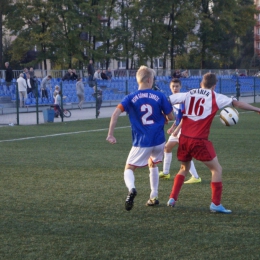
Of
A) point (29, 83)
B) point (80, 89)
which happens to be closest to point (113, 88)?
point (80, 89)

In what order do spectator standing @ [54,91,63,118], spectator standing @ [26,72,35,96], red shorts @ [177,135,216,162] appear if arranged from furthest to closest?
1. spectator standing @ [26,72,35,96]
2. spectator standing @ [54,91,63,118]
3. red shorts @ [177,135,216,162]

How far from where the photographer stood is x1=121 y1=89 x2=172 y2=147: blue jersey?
6.90 m

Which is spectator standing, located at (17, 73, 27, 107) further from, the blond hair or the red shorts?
the red shorts

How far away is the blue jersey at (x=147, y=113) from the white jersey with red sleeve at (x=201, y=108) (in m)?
0.25

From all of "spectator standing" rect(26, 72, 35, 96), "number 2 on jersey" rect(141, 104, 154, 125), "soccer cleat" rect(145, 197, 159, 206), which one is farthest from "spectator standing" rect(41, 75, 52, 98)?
"number 2 on jersey" rect(141, 104, 154, 125)

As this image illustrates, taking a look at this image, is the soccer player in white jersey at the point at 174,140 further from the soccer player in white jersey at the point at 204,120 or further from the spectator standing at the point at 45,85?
the spectator standing at the point at 45,85

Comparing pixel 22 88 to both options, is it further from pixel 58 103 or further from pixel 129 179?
pixel 129 179

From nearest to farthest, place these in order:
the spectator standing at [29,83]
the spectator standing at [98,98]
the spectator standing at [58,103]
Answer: the spectator standing at [58,103]
the spectator standing at [98,98]
the spectator standing at [29,83]

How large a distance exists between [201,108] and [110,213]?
1578mm

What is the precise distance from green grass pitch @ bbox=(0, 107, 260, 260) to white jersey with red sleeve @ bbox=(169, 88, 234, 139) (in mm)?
941

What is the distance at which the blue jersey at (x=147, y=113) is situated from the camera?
690cm

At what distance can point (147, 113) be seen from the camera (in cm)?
692

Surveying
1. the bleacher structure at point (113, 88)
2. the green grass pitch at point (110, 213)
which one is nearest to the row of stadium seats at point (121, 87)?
the bleacher structure at point (113, 88)

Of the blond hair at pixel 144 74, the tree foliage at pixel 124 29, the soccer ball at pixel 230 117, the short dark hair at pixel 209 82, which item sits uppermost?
the tree foliage at pixel 124 29
